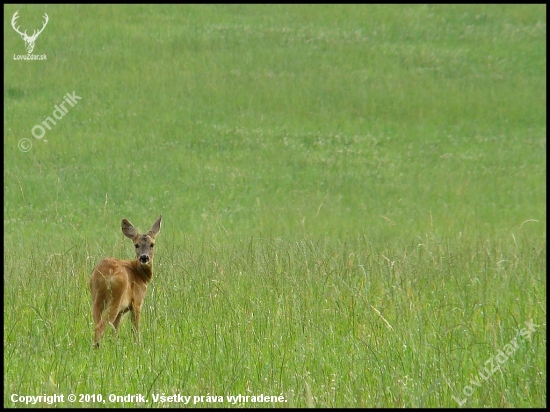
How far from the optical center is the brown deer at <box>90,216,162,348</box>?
6348 mm

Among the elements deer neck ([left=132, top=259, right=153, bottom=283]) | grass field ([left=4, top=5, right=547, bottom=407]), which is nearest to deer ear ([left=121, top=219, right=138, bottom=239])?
deer neck ([left=132, top=259, right=153, bottom=283])

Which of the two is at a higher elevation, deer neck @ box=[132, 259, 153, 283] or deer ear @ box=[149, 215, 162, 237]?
deer ear @ box=[149, 215, 162, 237]

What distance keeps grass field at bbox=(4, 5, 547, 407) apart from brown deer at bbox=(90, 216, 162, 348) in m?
0.19

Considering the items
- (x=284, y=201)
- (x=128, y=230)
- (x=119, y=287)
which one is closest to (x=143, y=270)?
(x=128, y=230)

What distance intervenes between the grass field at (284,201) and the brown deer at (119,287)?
0.61ft

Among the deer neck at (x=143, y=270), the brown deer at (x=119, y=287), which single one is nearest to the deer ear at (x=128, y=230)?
the brown deer at (x=119, y=287)

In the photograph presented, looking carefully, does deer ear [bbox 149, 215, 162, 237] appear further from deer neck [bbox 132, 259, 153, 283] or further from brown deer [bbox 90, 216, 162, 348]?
deer neck [bbox 132, 259, 153, 283]

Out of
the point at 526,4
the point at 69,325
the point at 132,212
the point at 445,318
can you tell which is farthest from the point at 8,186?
the point at 526,4

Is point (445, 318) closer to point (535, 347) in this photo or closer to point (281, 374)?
point (535, 347)

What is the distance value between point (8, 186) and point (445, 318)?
1488 cm

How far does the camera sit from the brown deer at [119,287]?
250 inches

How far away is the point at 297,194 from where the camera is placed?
1859cm

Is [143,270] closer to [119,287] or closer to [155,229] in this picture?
[155,229]

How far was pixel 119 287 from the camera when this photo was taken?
253 inches
